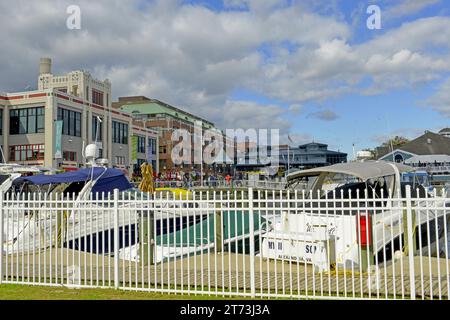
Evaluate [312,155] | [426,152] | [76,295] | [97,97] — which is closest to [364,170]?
[76,295]

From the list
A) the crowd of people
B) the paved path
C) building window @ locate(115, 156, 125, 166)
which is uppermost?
building window @ locate(115, 156, 125, 166)

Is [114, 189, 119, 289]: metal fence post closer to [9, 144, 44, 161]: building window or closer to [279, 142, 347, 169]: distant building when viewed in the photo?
[9, 144, 44, 161]: building window

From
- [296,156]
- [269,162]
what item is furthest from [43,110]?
[296,156]

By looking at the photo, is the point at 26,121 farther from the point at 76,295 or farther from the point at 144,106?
the point at 144,106

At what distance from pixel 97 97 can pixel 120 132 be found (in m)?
6.83

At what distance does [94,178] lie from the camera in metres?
16.1

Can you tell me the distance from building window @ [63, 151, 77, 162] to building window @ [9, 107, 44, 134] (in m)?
3.88

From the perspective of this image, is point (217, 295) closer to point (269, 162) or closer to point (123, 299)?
point (123, 299)

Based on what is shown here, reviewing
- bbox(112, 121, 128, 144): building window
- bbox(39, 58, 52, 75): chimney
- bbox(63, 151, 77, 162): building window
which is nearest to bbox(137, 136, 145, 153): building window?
bbox(112, 121, 128, 144): building window

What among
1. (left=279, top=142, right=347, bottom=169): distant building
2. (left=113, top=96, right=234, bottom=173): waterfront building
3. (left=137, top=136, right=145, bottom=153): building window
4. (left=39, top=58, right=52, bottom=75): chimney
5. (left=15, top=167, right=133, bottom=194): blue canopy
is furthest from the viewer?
(left=279, top=142, right=347, bottom=169): distant building

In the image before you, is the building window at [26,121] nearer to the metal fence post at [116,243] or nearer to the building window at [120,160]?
the building window at [120,160]

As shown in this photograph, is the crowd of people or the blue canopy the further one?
the crowd of people

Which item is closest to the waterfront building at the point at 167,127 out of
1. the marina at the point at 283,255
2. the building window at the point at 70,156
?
the building window at the point at 70,156

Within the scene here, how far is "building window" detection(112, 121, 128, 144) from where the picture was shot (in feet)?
221
